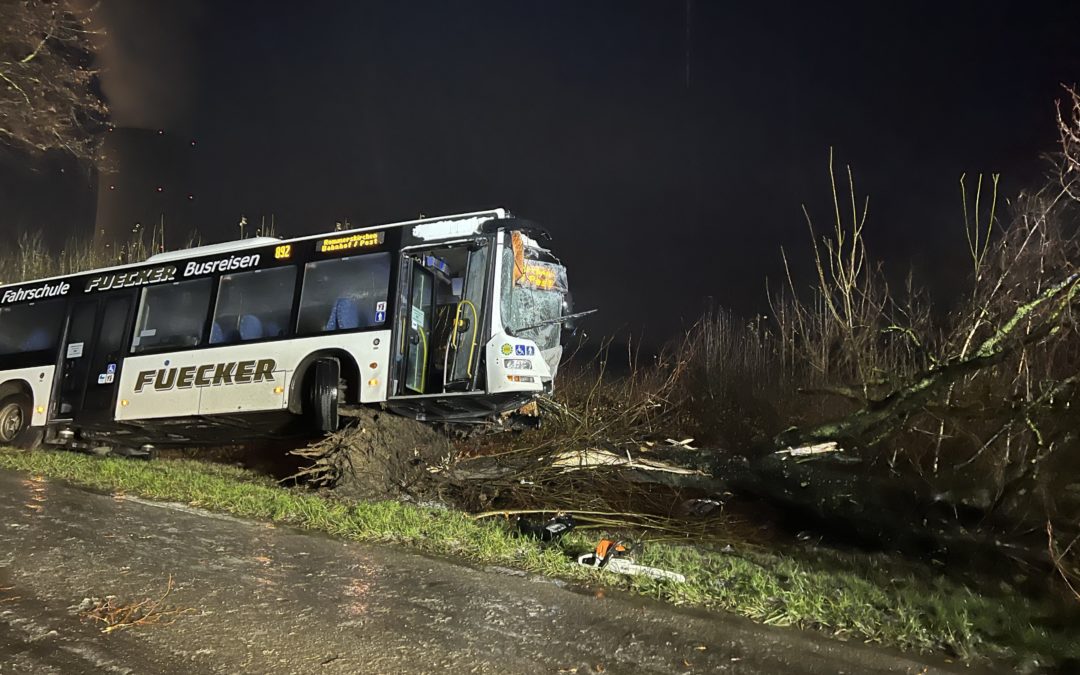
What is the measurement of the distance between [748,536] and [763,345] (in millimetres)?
9155

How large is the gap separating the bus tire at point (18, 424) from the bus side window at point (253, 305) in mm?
4103

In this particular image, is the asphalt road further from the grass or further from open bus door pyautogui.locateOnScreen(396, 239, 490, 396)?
open bus door pyautogui.locateOnScreen(396, 239, 490, 396)

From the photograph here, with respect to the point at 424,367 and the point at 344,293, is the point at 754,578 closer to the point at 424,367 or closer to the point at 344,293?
the point at 424,367

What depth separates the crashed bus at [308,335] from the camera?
8.80m

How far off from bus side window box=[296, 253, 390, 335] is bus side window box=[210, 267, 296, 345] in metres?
0.33

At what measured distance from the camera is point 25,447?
1141 centimetres

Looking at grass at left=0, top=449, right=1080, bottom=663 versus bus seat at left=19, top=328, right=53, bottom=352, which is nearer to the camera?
grass at left=0, top=449, right=1080, bottom=663

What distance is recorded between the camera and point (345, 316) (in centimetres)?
922

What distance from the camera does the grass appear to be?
4.21 m

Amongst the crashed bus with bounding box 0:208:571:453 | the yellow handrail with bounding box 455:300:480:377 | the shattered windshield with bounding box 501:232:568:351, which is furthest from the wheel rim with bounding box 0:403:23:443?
the shattered windshield with bounding box 501:232:568:351

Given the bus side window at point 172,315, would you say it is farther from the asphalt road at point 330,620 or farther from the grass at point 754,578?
the asphalt road at point 330,620

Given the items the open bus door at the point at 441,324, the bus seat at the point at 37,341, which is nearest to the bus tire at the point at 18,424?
the bus seat at the point at 37,341

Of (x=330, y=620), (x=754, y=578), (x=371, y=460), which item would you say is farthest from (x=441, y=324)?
(x=330, y=620)

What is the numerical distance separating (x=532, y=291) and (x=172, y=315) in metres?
5.76
